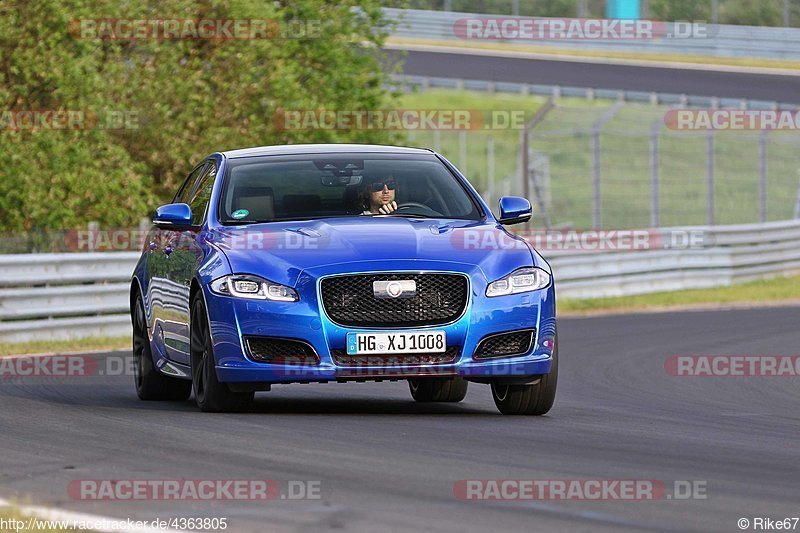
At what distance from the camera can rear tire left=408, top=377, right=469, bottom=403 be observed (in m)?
12.3

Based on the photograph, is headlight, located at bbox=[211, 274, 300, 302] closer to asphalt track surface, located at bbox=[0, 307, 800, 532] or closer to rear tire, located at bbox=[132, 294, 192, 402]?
asphalt track surface, located at bbox=[0, 307, 800, 532]

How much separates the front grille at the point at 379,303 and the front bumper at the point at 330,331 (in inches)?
1.8

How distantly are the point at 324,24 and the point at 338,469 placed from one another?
24.5 meters

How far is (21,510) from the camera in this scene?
6.73 metres

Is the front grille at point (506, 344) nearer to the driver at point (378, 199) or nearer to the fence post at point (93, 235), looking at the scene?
the driver at point (378, 199)

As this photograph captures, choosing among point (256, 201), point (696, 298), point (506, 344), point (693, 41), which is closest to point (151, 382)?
point (256, 201)

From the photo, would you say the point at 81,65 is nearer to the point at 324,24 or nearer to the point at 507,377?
the point at 324,24

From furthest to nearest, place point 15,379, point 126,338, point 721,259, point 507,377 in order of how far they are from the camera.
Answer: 1. point 721,259
2. point 126,338
3. point 15,379
4. point 507,377

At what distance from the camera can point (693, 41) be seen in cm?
5494

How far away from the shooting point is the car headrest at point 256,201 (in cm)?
1123

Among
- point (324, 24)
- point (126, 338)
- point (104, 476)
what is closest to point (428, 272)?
point (104, 476)

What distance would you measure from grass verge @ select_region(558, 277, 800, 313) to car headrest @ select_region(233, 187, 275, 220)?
14746 millimetres

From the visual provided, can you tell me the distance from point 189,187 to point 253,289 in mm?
3013

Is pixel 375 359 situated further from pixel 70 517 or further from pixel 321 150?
pixel 70 517
